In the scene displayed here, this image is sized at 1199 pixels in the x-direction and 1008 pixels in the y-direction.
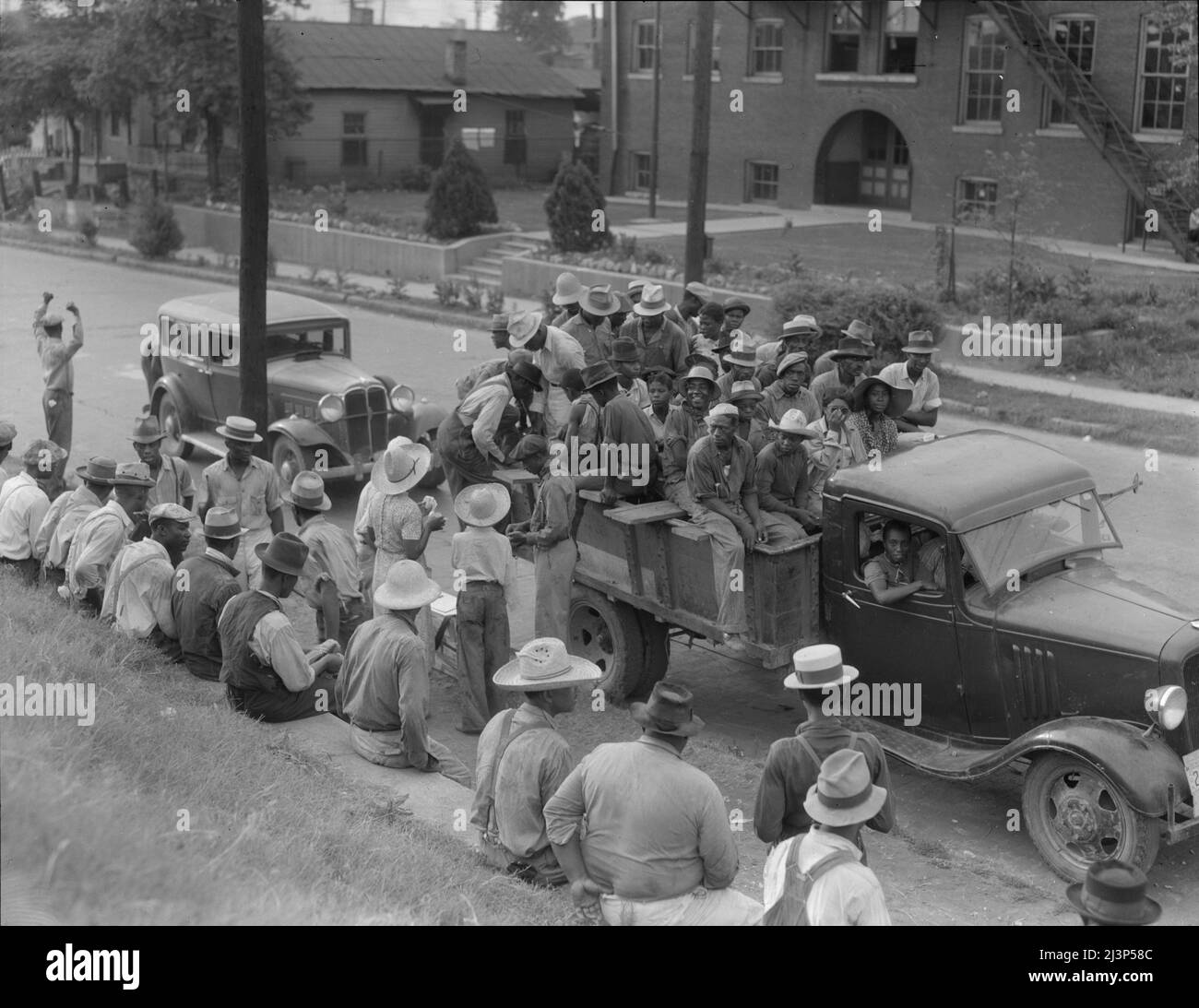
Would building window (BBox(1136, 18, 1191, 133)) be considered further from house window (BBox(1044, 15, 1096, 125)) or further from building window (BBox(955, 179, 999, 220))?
building window (BBox(955, 179, 999, 220))

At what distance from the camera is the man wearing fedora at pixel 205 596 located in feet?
30.3

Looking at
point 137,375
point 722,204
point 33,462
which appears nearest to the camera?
point 33,462

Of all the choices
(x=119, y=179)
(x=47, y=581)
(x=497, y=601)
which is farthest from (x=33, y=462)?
(x=119, y=179)

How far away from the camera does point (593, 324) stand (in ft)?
42.5

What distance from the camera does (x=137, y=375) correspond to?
2212 cm

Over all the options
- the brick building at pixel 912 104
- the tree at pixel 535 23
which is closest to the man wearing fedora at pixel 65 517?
the brick building at pixel 912 104

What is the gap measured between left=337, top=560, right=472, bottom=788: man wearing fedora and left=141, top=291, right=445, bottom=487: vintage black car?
6498 mm

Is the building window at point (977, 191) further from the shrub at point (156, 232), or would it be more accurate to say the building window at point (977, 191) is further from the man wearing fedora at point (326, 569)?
the man wearing fedora at point (326, 569)

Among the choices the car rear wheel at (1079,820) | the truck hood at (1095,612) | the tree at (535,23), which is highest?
the tree at (535,23)

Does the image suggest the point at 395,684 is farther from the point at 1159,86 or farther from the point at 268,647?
the point at 1159,86

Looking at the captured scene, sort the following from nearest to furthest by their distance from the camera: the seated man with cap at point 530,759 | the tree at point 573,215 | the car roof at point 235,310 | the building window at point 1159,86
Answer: the seated man with cap at point 530,759 → the car roof at point 235,310 → the tree at point 573,215 → the building window at point 1159,86

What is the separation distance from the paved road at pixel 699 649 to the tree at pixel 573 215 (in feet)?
12.4

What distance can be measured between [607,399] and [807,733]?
432 centimetres
